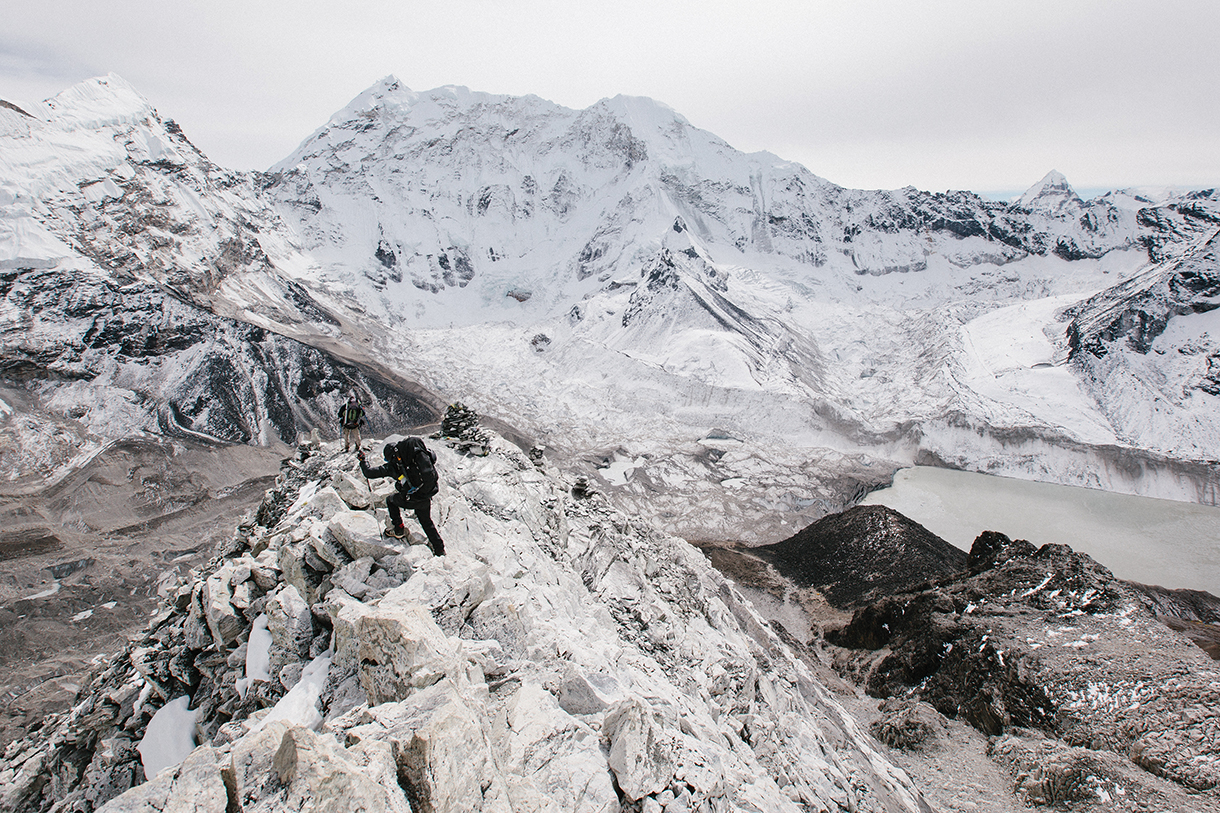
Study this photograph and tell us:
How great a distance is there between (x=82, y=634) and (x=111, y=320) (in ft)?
155

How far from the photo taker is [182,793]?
4.50 metres

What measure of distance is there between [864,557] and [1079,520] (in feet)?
115

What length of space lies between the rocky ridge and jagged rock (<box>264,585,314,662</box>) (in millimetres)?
25

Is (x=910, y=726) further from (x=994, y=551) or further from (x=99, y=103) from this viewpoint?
(x=99, y=103)

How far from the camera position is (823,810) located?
10258 mm

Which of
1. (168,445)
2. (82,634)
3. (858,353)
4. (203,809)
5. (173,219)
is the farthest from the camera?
(858,353)

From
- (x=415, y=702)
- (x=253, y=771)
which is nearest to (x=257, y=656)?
(x=253, y=771)

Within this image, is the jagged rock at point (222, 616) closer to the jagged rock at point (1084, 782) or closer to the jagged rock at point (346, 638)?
the jagged rock at point (346, 638)

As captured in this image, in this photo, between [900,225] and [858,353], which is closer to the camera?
[858,353]

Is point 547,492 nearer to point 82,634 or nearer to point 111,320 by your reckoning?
point 82,634

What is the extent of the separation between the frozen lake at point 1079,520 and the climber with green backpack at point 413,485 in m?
50.6

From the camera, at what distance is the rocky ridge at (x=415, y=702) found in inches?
186

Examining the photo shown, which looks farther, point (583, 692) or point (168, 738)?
point (168, 738)

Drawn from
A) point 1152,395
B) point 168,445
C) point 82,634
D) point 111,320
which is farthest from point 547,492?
point 1152,395
